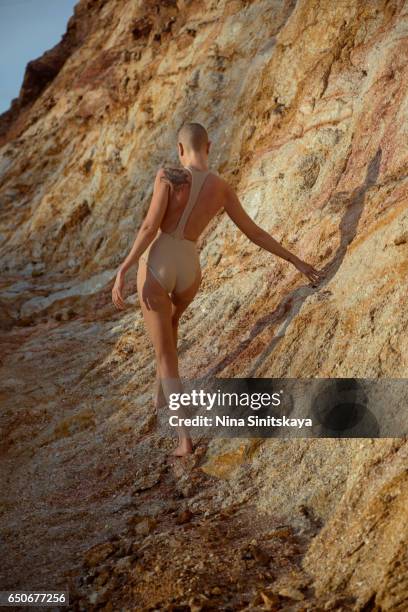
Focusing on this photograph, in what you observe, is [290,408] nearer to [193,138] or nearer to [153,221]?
[153,221]

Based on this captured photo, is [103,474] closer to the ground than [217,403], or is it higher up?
closer to the ground

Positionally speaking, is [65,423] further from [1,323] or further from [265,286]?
[1,323]

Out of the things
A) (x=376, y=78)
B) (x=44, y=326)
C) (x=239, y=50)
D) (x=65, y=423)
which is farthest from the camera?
(x=239, y=50)

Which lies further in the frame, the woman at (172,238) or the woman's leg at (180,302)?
the woman's leg at (180,302)

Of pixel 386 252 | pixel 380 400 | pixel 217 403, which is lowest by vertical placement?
pixel 380 400

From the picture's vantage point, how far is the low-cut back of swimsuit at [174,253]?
4941 millimetres

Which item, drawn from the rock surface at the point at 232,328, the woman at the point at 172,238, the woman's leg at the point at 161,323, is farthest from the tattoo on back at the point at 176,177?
the rock surface at the point at 232,328

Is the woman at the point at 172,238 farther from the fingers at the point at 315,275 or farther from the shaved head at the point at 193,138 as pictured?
the fingers at the point at 315,275

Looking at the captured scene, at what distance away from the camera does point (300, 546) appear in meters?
3.53

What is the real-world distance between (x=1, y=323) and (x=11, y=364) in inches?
91.1

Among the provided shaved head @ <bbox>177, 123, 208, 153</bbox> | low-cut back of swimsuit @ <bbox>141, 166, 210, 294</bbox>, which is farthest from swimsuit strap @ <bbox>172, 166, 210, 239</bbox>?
shaved head @ <bbox>177, 123, 208, 153</bbox>

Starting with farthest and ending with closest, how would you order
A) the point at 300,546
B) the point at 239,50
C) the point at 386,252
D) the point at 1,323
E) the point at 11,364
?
1. the point at 239,50
2. the point at 1,323
3. the point at 11,364
4. the point at 386,252
5. the point at 300,546

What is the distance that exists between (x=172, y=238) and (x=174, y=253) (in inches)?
4.2

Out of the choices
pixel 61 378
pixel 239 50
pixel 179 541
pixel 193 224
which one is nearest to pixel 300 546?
pixel 179 541
